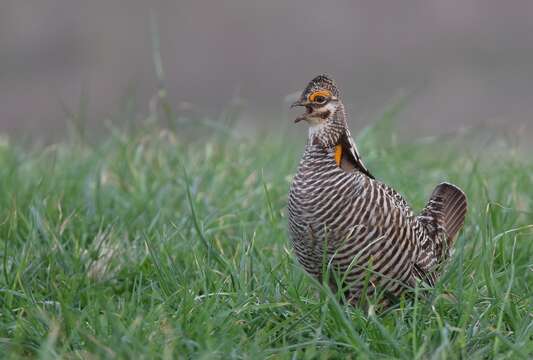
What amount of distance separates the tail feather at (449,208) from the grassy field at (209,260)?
10 cm

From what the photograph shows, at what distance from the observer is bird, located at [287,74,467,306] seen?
4.30 metres

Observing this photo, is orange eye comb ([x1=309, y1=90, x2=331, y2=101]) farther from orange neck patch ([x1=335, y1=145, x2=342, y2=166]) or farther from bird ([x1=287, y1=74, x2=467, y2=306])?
orange neck patch ([x1=335, y1=145, x2=342, y2=166])

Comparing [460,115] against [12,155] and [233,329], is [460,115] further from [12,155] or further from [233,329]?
[233,329]

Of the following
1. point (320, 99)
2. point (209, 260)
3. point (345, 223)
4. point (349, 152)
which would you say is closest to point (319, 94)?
point (320, 99)

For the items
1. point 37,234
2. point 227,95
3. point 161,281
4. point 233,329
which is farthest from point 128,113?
point 227,95

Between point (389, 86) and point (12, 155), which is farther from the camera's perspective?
point (389, 86)

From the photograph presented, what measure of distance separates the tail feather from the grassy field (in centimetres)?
10

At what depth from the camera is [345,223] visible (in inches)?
170

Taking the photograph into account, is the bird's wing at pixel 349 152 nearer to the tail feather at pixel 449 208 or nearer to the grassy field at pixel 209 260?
the grassy field at pixel 209 260

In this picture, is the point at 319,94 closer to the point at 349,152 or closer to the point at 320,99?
the point at 320,99

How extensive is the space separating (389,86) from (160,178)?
5251 mm

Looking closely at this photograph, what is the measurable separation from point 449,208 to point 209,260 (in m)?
1.11

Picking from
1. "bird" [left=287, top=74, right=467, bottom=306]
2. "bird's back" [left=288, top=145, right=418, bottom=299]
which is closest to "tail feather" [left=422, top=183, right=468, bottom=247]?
"bird" [left=287, top=74, right=467, bottom=306]

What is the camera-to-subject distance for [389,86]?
428 inches
